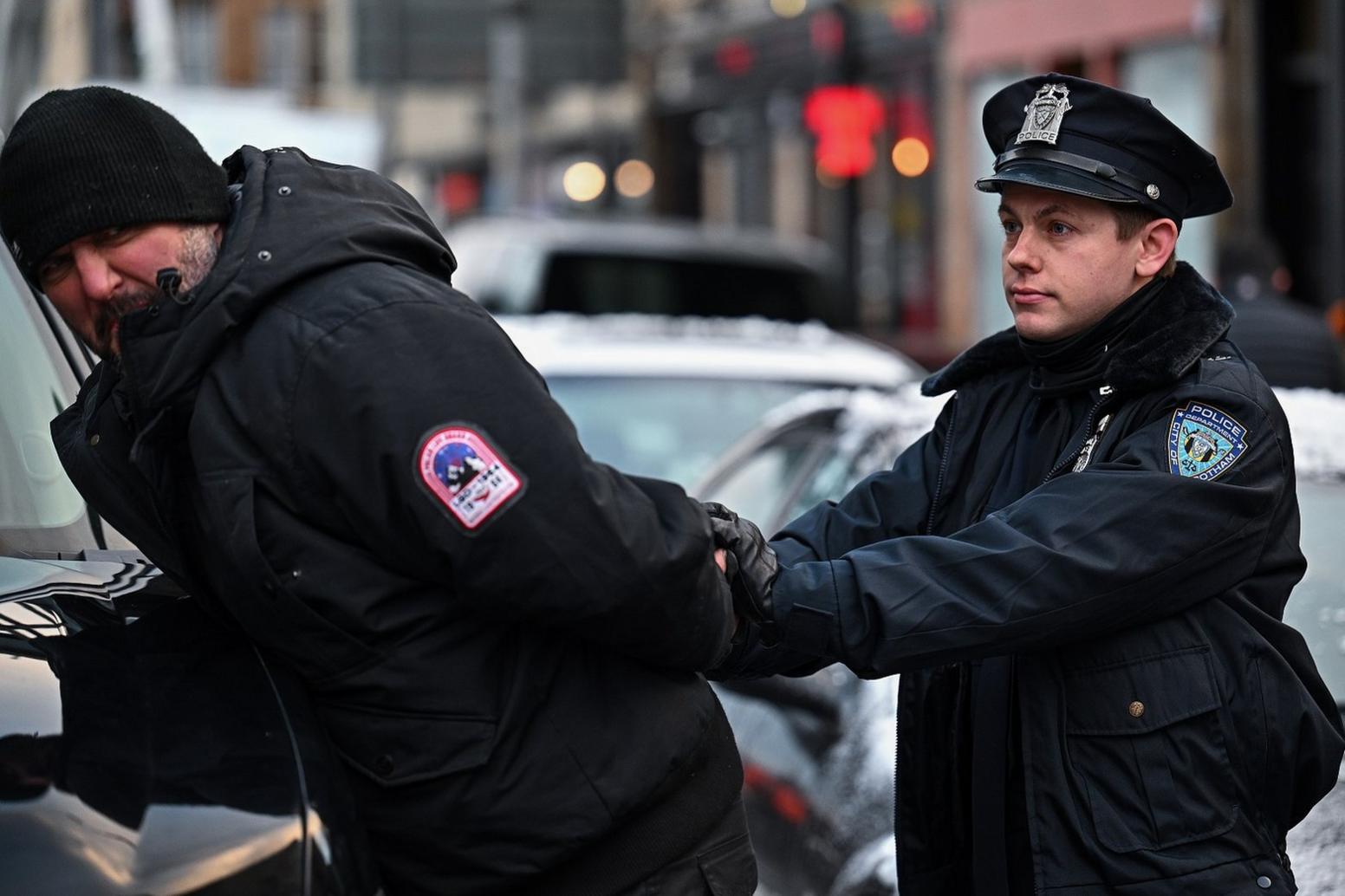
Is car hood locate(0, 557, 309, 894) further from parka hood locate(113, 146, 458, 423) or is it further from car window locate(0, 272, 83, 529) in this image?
car window locate(0, 272, 83, 529)

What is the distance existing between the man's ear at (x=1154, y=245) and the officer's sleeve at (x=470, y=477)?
0.89 m

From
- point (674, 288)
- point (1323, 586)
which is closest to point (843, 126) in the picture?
point (674, 288)

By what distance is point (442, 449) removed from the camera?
→ 204 centimetres

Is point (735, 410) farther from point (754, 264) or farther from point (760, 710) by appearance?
point (754, 264)

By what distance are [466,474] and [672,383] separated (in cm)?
414

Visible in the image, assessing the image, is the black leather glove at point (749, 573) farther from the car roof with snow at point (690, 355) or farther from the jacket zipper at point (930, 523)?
the car roof with snow at point (690, 355)

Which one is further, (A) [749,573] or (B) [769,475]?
(B) [769,475]

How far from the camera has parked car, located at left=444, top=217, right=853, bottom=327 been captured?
416 inches

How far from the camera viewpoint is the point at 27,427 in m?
2.92

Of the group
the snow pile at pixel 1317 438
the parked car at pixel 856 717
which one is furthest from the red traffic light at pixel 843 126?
the snow pile at pixel 1317 438

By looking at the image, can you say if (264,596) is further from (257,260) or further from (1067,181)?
(1067,181)

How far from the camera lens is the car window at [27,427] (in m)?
2.81

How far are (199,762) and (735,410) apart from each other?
4.33m

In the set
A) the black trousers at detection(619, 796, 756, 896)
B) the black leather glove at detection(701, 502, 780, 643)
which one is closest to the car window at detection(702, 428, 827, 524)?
the black leather glove at detection(701, 502, 780, 643)
